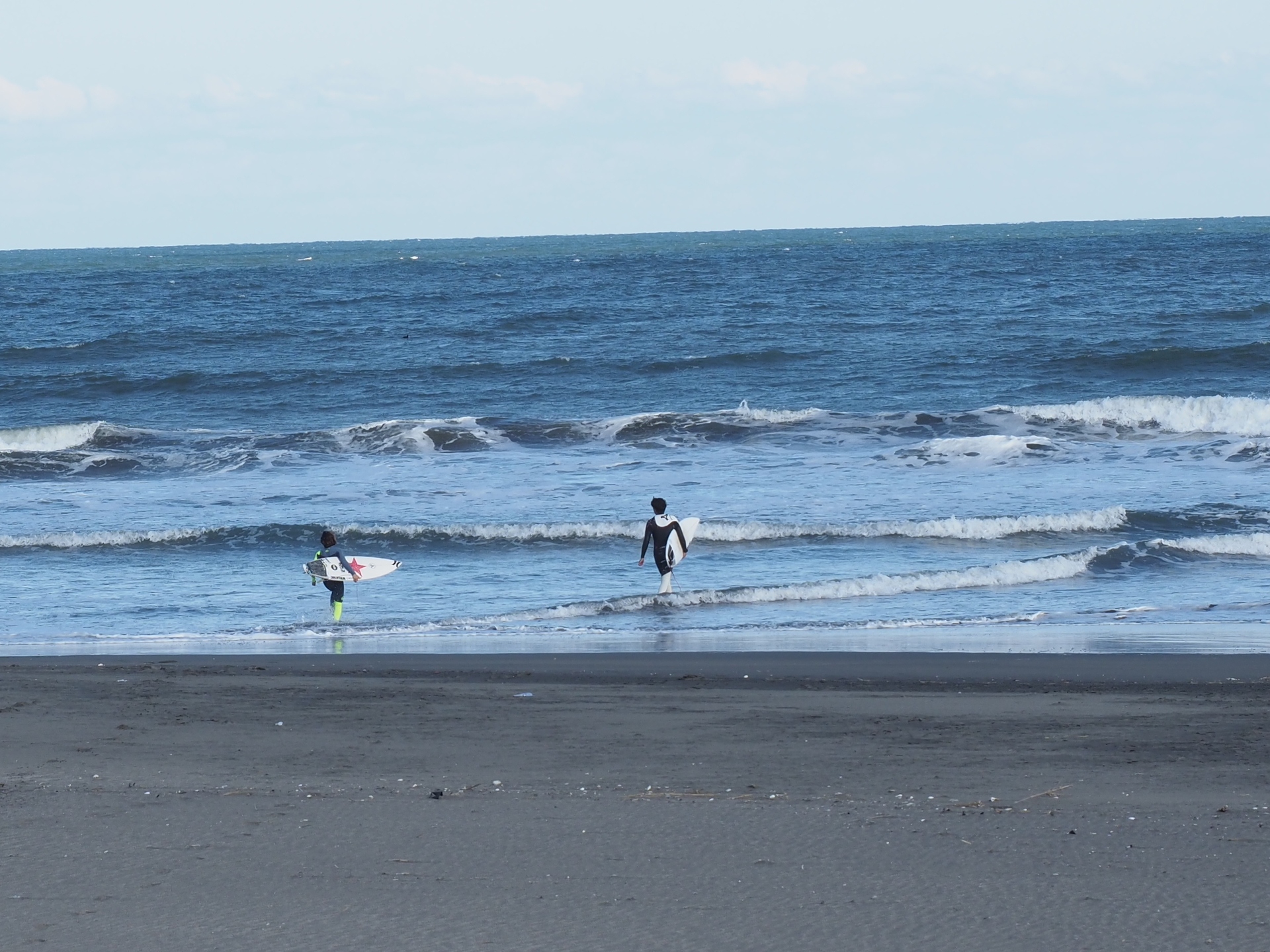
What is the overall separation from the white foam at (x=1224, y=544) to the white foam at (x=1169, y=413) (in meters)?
10.5

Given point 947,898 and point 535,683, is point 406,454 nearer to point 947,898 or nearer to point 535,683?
point 535,683

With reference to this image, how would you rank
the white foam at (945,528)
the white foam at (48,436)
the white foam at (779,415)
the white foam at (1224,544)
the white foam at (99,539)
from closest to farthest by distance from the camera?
the white foam at (1224,544) → the white foam at (945,528) → the white foam at (99,539) → the white foam at (779,415) → the white foam at (48,436)

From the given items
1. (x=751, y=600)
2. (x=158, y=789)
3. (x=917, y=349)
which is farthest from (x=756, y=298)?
(x=158, y=789)

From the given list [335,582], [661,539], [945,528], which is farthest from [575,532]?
[945,528]

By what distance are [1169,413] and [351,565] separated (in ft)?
61.5

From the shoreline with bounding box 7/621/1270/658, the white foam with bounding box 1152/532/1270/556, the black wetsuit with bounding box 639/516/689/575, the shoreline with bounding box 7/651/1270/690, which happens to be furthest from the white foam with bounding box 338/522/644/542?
the white foam with bounding box 1152/532/1270/556

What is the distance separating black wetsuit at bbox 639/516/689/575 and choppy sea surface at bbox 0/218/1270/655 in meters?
0.45

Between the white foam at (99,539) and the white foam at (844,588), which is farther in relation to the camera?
the white foam at (99,539)

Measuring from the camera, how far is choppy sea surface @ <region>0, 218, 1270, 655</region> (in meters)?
13.3

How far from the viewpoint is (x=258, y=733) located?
795 centimetres

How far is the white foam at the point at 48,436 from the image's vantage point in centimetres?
2816

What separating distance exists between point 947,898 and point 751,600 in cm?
926

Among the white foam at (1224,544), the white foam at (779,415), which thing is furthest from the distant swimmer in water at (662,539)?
the white foam at (779,415)

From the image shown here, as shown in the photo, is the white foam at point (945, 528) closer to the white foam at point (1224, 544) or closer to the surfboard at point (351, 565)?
the white foam at point (1224, 544)
